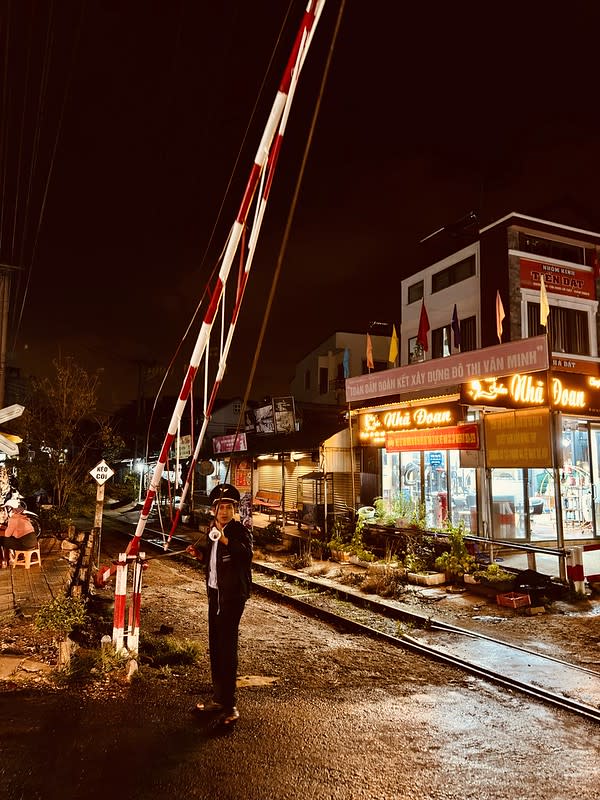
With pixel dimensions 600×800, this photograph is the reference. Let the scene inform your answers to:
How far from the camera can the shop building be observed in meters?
12.5

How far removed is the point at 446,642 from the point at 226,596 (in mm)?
4555

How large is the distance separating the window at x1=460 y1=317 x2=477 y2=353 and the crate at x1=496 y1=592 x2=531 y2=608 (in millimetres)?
11325

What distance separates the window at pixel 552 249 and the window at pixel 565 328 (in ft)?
6.14

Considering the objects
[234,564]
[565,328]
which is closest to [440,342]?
[565,328]

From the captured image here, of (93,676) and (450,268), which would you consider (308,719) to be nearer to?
(93,676)

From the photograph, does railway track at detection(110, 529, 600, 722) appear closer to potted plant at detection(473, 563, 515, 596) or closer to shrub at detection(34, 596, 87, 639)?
A: shrub at detection(34, 596, 87, 639)

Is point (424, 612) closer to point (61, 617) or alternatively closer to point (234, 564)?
point (234, 564)

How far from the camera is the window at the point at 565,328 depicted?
1928cm

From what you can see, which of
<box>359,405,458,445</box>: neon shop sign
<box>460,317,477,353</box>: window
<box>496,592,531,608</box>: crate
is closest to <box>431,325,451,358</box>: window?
<box>460,317,477,353</box>: window

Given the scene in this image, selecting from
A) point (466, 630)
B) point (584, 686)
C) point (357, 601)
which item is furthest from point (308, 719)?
point (357, 601)

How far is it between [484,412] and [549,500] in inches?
150

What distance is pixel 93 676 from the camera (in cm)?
612

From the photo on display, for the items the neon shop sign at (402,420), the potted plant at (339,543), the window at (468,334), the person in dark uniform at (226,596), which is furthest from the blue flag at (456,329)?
the person in dark uniform at (226,596)

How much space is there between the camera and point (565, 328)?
1959 cm
